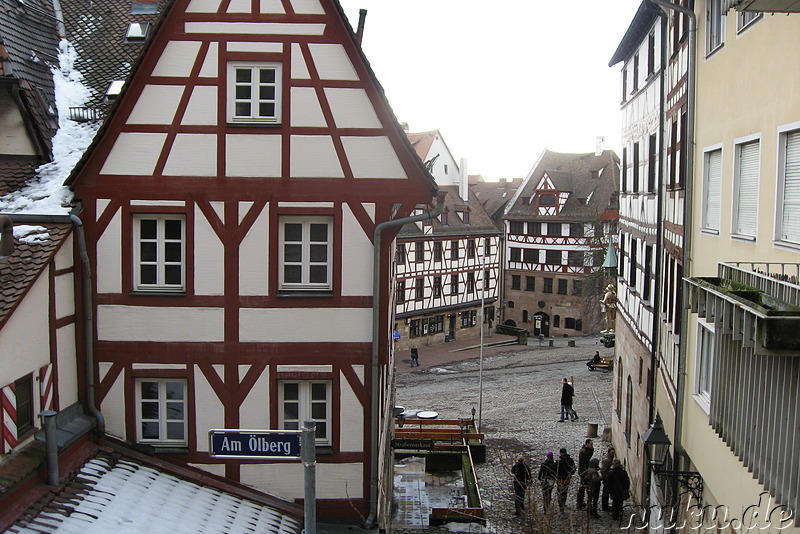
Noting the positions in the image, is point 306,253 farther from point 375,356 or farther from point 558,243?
point 558,243

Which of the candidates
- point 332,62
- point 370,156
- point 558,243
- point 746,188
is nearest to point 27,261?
point 370,156

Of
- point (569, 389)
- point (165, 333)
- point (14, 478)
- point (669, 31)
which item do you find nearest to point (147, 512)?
point (14, 478)

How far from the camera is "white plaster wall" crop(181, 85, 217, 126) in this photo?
10.6 m

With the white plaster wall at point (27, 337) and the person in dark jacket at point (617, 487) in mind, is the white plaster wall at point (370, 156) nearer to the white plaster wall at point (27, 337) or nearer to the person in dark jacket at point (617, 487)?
the white plaster wall at point (27, 337)

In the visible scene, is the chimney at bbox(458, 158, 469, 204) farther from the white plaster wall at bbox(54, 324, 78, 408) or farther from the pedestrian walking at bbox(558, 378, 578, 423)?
the white plaster wall at bbox(54, 324, 78, 408)

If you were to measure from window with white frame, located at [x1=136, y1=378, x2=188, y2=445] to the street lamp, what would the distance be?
6699 millimetres

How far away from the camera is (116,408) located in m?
10.8

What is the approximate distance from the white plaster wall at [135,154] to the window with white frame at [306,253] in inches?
75.3

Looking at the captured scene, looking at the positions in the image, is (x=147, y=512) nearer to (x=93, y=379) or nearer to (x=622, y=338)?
(x=93, y=379)

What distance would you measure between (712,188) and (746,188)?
198 cm

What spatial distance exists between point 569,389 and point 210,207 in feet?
59.2

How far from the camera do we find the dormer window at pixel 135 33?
13.3m

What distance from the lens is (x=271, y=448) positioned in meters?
7.50

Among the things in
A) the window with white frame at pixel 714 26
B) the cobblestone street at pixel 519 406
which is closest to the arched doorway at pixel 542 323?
the cobblestone street at pixel 519 406
